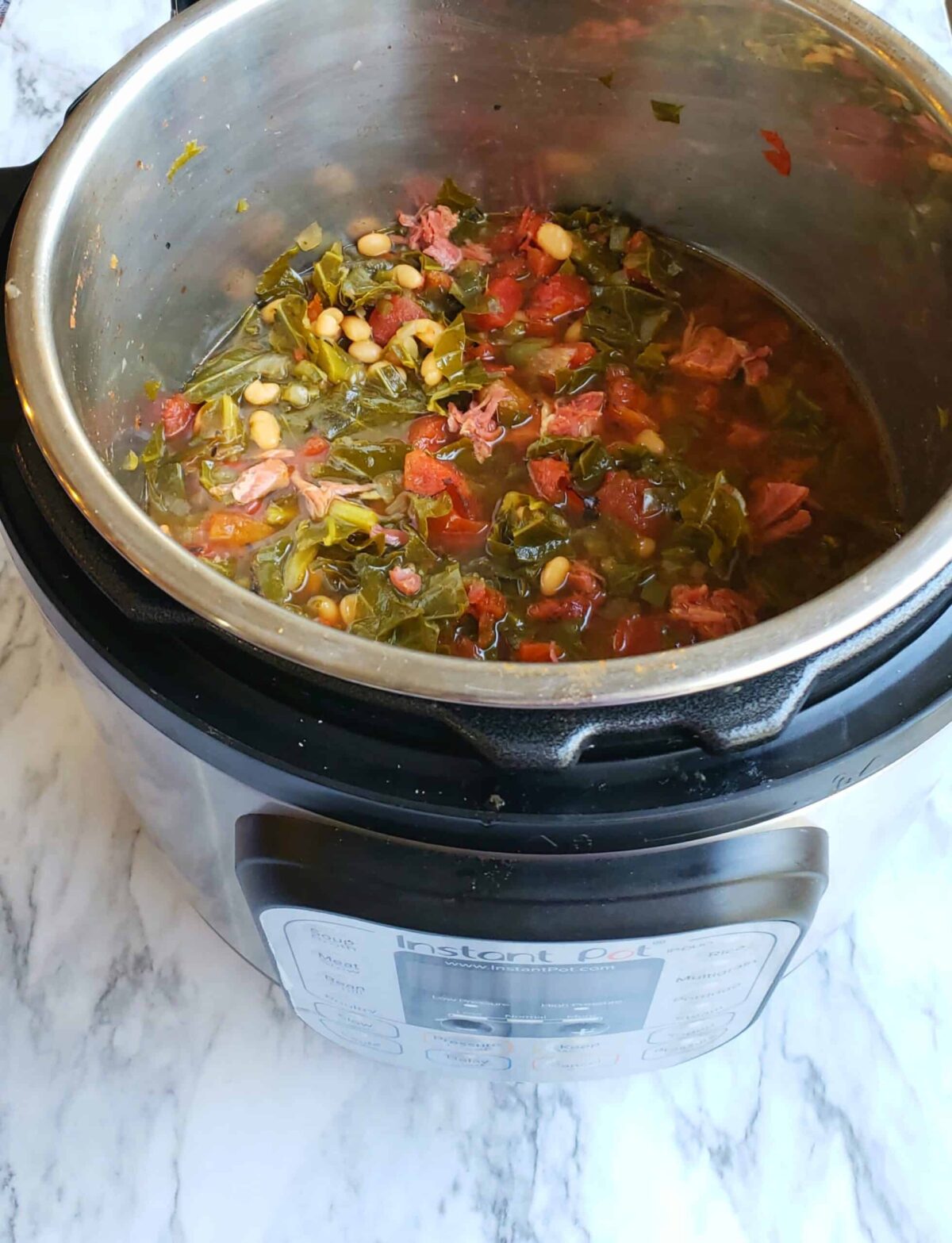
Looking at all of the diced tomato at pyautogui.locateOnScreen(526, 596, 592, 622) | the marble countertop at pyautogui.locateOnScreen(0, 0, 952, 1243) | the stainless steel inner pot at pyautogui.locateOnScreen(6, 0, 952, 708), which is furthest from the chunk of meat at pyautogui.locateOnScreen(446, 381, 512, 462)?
the marble countertop at pyautogui.locateOnScreen(0, 0, 952, 1243)

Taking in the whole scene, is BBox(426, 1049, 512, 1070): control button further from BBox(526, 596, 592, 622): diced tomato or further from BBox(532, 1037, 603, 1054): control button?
BBox(526, 596, 592, 622): diced tomato

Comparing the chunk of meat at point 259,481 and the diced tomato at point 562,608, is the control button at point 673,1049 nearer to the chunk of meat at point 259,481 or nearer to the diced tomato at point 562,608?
the diced tomato at point 562,608

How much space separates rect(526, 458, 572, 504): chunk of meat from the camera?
1.30 m

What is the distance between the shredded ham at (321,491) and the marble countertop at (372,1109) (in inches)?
16.2

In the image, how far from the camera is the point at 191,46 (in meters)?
1.11

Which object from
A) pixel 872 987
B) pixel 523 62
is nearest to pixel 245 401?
pixel 523 62

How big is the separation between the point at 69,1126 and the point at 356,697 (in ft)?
2.25

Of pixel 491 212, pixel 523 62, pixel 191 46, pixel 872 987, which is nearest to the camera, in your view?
pixel 191 46

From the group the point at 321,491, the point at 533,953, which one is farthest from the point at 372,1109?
the point at 321,491

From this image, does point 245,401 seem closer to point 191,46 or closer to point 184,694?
point 191,46

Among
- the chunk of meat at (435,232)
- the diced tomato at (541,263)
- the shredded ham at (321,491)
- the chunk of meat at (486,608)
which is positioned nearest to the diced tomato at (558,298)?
the diced tomato at (541,263)

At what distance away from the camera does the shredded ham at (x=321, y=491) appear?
1268 mm

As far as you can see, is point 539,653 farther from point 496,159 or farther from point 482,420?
point 496,159

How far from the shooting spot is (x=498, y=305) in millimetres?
1482
